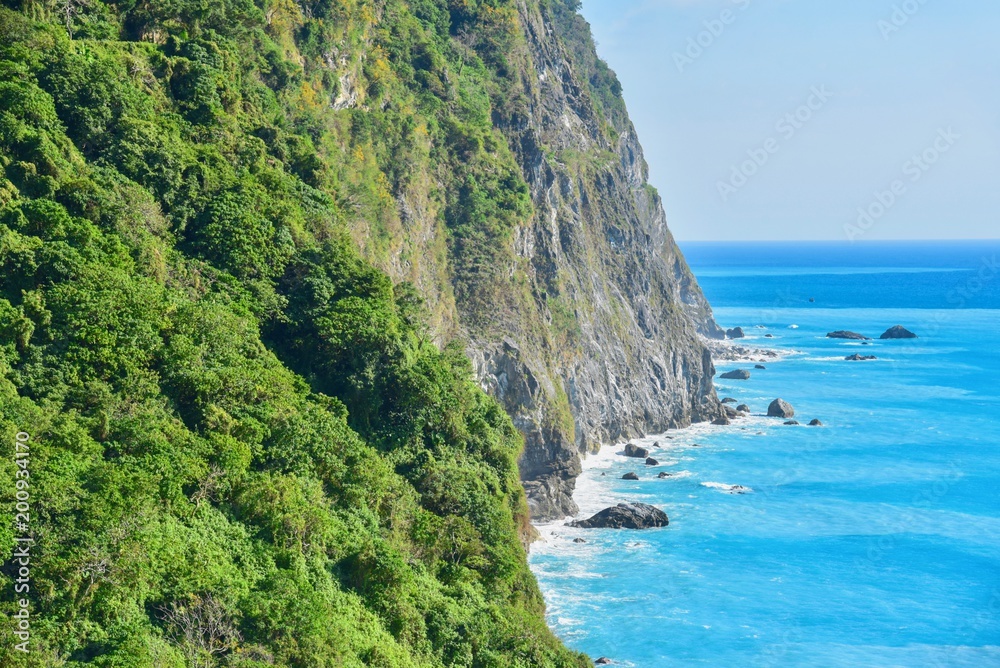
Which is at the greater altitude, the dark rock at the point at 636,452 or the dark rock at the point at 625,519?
the dark rock at the point at 636,452

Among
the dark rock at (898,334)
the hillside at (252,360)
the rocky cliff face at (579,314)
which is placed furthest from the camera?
the dark rock at (898,334)

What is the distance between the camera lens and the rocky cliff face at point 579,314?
63062 millimetres

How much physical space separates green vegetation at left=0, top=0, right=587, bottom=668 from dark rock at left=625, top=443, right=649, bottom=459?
3124 cm

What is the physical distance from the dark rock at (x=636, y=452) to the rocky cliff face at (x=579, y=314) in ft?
7.86

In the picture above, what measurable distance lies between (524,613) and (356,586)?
24.6ft

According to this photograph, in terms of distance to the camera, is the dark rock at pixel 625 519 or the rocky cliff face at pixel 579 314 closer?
the dark rock at pixel 625 519

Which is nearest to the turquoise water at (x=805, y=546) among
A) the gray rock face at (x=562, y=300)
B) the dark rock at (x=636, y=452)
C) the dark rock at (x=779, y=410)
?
the dark rock at (x=636, y=452)

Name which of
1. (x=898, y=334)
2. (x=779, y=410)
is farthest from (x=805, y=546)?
(x=898, y=334)

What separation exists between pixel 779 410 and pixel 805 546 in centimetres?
3387

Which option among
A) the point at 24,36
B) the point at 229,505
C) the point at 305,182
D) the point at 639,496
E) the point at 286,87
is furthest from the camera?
the point at 639,496

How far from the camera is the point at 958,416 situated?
302 feet

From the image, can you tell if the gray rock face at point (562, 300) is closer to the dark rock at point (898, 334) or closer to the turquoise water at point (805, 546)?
the turquoise water at point (805, 546)

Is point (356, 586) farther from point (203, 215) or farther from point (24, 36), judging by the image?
point (24, 36)

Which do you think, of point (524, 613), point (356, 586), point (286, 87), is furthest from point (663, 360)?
point (356, 586)
